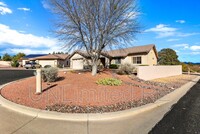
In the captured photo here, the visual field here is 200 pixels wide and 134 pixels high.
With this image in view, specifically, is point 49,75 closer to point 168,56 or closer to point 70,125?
point 70,125

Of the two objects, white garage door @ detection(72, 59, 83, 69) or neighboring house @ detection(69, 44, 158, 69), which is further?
white garage door @ detection(72, 59, 83, 69)

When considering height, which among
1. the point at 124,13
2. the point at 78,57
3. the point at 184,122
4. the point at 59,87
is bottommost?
the point at 184,122

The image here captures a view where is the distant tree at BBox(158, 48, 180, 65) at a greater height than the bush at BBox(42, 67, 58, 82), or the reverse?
the distant tree at BBox(158, 48, 180, 65)

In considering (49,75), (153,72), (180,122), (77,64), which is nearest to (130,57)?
(77,64)

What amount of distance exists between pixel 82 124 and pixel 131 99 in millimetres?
3759

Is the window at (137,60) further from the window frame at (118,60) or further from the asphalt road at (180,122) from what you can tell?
the asphalt road at (180,122)

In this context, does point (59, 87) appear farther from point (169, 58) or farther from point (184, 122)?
point (169, 58)

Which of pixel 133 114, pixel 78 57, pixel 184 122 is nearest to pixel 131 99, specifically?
pixel 133 114

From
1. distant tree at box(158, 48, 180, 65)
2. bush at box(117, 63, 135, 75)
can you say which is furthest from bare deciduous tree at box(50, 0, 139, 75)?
distant tree at box(158, 48, 180, 65)

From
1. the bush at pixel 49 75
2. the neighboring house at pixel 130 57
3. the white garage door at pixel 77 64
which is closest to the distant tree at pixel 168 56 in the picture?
the neighboring house at pixel 130 57

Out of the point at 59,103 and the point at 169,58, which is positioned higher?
the point at 169,58

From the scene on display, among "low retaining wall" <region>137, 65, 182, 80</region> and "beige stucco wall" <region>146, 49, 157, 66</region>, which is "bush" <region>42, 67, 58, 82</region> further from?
"beige stucco wall" <region>146, 49, 157, 66</region>

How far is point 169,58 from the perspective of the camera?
47219 millimetres

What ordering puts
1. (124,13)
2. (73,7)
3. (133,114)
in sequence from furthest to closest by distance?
(124,13) < (73,7) < (133,114)
